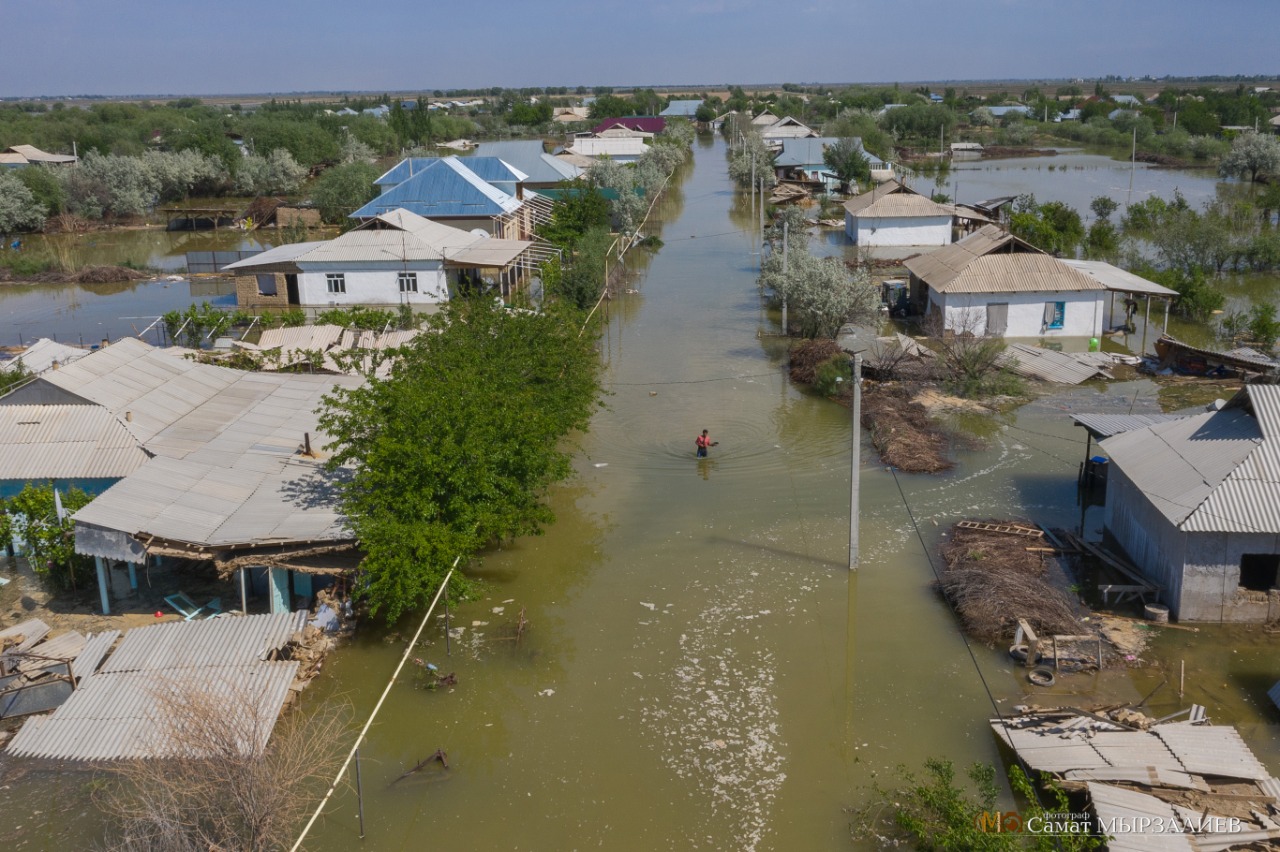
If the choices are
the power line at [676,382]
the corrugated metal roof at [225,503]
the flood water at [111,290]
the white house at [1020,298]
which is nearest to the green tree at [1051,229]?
the white house at [1020,298]

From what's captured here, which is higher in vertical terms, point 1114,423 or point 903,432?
point 1114,423

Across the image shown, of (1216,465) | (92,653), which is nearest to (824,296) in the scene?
(1216,465)

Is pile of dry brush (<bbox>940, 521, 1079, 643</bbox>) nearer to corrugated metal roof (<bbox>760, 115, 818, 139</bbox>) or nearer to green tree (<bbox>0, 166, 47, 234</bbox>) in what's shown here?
green tree (<bbox>0, 166, 47, 234</bbox>)

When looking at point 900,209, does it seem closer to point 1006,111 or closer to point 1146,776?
point 1146,776

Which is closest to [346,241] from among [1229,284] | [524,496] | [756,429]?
[756,429]

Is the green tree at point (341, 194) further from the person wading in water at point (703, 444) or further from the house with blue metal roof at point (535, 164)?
the person wading in water at point (703, 444)

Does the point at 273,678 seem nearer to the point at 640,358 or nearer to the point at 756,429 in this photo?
the point at 756,429

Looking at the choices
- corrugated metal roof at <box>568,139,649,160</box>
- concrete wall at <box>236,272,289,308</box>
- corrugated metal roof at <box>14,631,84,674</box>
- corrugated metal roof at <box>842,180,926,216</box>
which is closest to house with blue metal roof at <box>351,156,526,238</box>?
concrete wall at <box>236,272,289,308</box>
